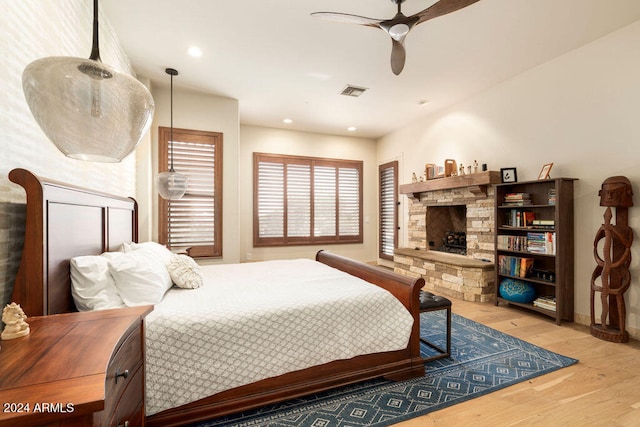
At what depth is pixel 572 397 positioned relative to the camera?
76.8 inches

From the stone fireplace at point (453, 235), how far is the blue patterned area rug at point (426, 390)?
1.37 m

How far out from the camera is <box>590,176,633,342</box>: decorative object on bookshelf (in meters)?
2.75

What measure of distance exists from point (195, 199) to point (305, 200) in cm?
252

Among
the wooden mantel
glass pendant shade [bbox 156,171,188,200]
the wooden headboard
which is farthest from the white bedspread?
the wooden mantel

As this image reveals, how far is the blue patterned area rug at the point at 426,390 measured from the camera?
1773 mm

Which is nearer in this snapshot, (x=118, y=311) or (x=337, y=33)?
(x=118, y=311)

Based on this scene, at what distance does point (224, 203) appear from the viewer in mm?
4582

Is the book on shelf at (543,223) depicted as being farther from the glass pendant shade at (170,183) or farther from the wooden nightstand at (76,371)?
the glass pendant shade at (170,183)

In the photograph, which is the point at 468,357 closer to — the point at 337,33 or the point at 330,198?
the point at 337,33

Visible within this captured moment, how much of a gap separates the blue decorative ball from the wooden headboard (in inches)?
175

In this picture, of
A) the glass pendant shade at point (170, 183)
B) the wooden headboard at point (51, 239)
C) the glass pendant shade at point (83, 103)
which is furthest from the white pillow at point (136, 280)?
the glass pendant shade at point (170, 183)

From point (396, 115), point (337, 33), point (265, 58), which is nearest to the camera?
point (337, 33)

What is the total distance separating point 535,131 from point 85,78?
14.9 ft

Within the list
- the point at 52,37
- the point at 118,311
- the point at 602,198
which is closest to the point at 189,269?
the point at 118,311
